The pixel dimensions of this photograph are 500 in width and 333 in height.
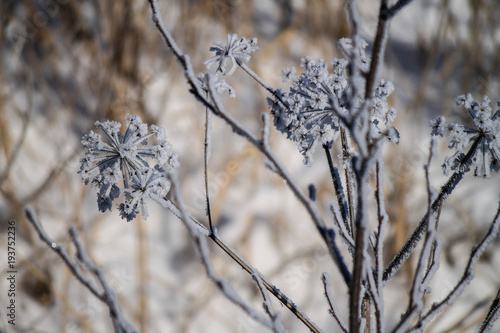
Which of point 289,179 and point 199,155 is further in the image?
point 199,155

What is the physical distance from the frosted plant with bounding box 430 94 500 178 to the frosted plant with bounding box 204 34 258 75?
189 millimetres

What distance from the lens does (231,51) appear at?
0.35m

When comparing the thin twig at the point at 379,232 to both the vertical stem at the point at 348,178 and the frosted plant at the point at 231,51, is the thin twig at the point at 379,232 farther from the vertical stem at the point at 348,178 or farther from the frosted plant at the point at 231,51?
the frosted plant at the point at 231,51

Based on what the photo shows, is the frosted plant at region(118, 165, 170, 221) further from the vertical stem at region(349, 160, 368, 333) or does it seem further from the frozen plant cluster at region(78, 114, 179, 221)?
the vertical stem at region(349, 160, 368, 333)

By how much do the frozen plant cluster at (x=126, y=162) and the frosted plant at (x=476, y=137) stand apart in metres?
0.24

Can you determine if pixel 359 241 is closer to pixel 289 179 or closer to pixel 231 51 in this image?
pixel 289 179

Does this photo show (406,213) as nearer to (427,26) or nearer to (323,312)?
(323,312)

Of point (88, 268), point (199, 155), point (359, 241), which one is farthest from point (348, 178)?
point (199, 155)

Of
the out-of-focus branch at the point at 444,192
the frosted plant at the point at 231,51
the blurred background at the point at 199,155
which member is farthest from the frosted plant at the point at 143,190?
the blurred background at the point at 199,155

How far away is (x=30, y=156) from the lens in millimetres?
1500

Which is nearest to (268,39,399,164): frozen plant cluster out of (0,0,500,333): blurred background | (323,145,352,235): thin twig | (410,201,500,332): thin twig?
(323,145,352,235): thin twig

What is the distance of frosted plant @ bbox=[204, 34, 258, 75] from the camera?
0.35 m

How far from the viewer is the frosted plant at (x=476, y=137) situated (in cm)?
31

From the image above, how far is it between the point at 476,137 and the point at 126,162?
12.8 inches
